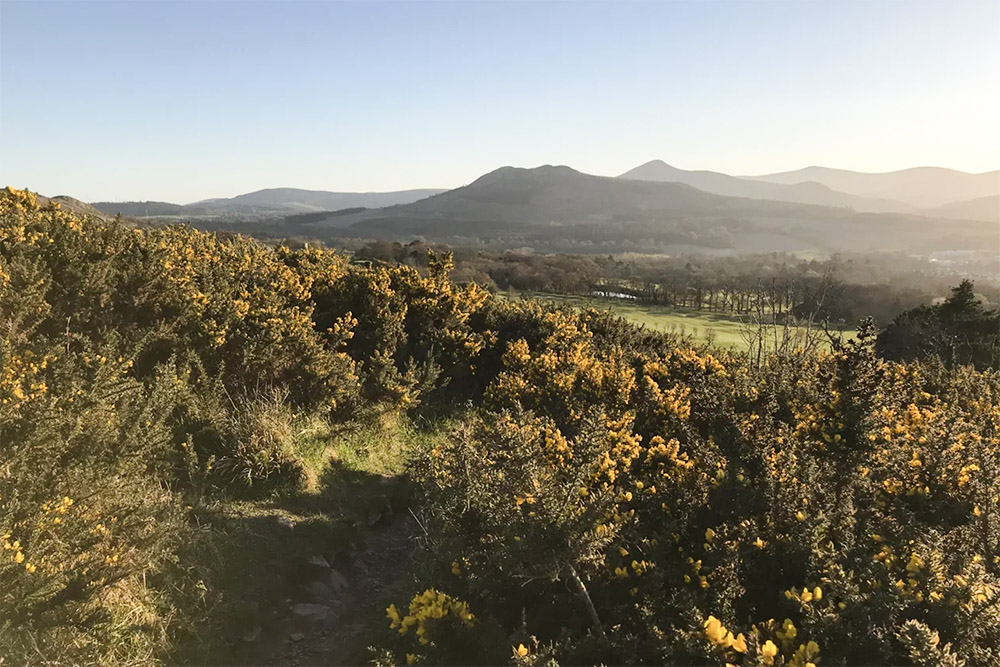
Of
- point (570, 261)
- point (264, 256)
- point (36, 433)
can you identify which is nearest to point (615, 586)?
point (36, 433)

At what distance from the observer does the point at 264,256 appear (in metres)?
10.1

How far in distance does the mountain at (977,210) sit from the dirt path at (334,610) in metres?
181

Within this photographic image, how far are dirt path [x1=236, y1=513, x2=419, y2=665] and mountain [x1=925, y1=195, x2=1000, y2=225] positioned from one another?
18115 cm

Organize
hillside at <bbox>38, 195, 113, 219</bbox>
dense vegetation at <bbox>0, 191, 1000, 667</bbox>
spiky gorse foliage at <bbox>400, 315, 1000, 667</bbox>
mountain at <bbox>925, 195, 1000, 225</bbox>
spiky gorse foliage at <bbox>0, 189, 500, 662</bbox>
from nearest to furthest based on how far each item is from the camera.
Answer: spiky gorse foliage at <bbox>400, 315, 1000, 667</bbox> → dense vegetation at <bbox>0, 191, 1000, 667</bbox> → spiky gorse foliage at <bbox>0, 189, 500, 662</bbox> → hillside at <bbox>38, 195, 113, 219</bbox> → mountain at <bbox>925, 195, 1000, 225</bbox>

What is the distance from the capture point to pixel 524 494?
360 cm

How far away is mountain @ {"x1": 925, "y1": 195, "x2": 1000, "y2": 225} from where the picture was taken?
474ft

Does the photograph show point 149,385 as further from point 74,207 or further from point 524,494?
point 74,207

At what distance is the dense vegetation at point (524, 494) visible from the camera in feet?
10.7

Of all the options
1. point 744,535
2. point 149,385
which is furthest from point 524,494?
point 149,385

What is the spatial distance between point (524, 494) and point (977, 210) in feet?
714

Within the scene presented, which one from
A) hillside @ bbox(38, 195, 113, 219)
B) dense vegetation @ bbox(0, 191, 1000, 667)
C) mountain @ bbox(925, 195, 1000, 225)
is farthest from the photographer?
mountain @ bbox(925, 195, 1000, 225)

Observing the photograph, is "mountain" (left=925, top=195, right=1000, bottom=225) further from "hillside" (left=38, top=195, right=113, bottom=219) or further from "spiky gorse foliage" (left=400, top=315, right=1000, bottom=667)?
"hillside" (left=38, top=195, right=113, bottom=219)

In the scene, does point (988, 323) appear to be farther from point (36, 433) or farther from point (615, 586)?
point (36, 433)

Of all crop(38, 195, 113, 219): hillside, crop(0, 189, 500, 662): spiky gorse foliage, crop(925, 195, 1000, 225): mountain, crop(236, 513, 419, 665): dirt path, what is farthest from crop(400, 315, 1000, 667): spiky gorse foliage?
crop(925, 195, 1000, 225): mountain
